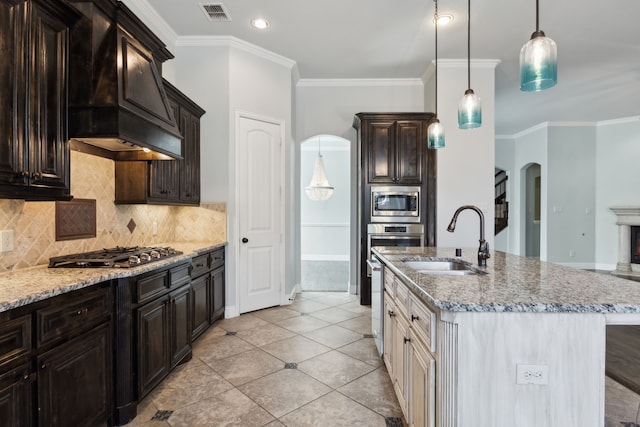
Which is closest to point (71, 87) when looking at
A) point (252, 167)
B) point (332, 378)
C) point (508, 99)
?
point (252, 167)

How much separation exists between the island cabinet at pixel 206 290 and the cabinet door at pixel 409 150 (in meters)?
2.54

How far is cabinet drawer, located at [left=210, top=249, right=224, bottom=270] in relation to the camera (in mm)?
3467

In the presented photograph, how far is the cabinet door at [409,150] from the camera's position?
14.7ft

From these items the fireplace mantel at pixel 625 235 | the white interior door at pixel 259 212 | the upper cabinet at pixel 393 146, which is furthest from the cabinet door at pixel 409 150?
the fireplace mantel at pixel 625 235

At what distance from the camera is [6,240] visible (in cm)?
187

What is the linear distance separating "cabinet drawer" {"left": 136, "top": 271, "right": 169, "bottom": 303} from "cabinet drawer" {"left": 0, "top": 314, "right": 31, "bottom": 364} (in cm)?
70

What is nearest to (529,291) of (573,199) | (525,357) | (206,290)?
(525,357)

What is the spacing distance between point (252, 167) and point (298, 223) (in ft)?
4.66

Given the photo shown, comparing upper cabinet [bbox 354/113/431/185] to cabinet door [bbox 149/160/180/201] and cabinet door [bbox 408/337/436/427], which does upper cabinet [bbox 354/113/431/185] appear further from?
cabinet door [bbox 408/337/436/427]

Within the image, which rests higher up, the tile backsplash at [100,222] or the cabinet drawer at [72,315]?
the tile backsplash at [100,222]

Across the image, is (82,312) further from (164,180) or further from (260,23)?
(260,23)

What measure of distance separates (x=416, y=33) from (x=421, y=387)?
11.9 feet

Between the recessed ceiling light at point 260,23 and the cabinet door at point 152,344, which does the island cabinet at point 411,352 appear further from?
the recessed ceiling light at point 260,23

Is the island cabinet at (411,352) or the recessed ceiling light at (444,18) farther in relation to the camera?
the recessed ceiling light at (444,18)
